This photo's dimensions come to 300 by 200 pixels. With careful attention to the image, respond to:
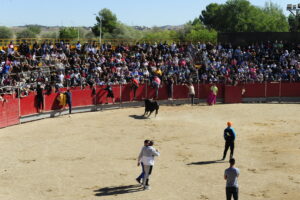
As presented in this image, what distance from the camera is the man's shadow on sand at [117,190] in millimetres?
14070

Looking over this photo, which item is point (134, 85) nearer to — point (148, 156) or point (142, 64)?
point (142, 64)

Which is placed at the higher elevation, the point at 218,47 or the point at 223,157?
the point at 218,47

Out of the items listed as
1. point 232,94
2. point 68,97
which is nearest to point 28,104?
point 68,97

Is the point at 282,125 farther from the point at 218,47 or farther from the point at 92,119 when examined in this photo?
the point at 218,47

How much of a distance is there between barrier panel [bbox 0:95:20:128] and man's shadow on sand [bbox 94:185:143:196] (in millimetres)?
10885

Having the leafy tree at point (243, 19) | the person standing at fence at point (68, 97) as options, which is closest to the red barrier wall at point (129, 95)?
the person standing at fence at point (68, 97)

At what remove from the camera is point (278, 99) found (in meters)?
34.3

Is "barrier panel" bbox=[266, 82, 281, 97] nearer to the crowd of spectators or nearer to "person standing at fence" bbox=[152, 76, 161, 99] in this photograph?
the crowd of spectators

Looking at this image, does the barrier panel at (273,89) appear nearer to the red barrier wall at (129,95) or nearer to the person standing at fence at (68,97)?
the red barrier wall at (129,95)

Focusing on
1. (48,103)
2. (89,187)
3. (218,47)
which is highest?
(218,47)

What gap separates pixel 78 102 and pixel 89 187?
48.0ft

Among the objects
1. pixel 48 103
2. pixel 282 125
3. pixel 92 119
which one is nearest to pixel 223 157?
pixel 282 125

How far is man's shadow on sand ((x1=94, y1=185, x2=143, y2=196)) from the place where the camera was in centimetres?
1407

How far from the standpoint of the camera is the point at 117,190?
564 inches
